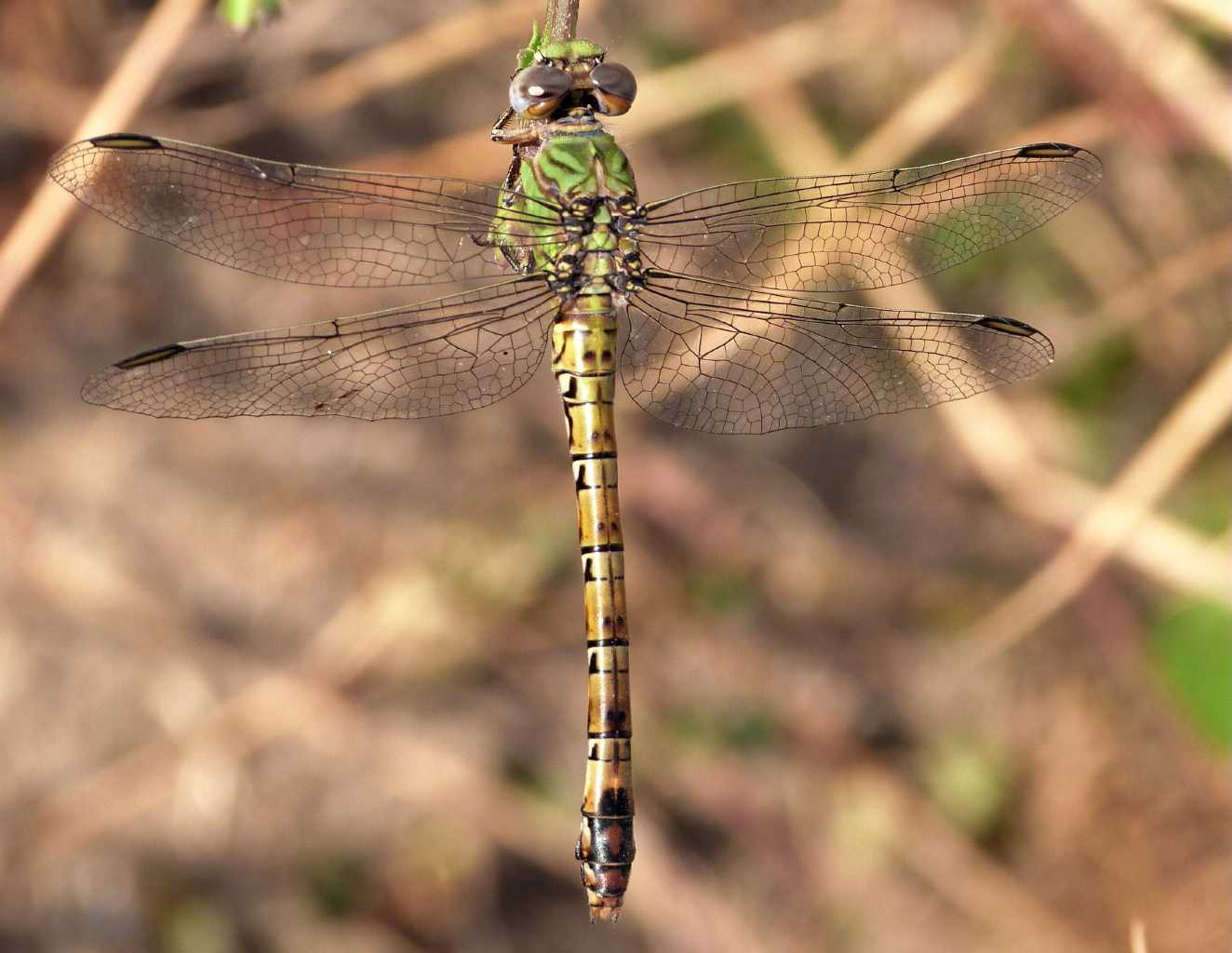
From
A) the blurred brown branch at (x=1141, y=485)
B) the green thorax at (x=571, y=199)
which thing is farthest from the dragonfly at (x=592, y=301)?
the blurred brown branch at (x=1141, y=485)

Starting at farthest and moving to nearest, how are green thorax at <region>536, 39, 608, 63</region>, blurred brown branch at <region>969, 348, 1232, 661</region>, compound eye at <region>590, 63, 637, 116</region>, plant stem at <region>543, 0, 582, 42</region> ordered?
blurred brown branch at <region>969, 348, 1232, 661</region> < compound eye at <region>590, 63, 637, 116</region> < green thorax at <region>536, 39, 608, 63</region> < plant stem at <region>543, 0, 582, 42</region>

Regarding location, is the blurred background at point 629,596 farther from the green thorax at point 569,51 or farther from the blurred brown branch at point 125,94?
the green thorax at point 569,51

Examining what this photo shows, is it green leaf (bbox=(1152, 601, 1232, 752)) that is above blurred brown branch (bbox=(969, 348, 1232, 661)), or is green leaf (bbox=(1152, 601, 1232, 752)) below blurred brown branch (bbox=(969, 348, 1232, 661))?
below

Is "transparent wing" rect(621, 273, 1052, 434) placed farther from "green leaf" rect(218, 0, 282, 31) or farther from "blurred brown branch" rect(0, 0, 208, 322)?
"blurred brown branch" rect(0, 0, 208, 322)

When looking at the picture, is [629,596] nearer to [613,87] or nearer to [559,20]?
[613,87]

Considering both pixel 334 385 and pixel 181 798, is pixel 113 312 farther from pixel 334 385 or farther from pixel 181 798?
pixel 334 385

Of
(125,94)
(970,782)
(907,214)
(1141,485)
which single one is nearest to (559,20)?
(907,214)

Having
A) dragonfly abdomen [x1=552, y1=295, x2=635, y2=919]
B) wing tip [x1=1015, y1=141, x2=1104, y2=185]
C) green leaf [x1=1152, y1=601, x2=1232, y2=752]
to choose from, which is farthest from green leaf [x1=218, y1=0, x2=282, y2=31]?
green leaf [x1=1152, y1=601, x2=1232, y2=752]
